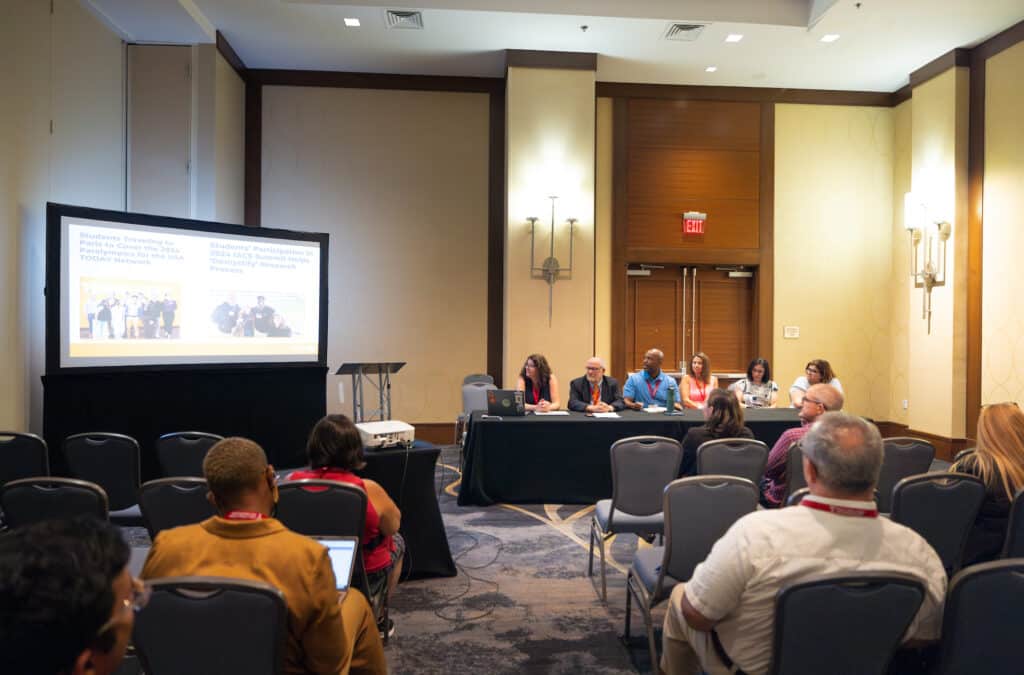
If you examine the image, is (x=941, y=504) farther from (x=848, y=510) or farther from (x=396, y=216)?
(x=396, y=216)

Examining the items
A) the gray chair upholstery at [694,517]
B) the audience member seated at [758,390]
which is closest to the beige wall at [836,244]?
the audience member seated at [758,390]

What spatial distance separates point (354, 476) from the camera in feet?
8.63

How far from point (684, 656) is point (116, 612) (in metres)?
1.64

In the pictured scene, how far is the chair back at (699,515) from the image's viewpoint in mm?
2564

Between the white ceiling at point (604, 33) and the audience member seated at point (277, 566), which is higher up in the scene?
the white ceiling at point (604, 33)

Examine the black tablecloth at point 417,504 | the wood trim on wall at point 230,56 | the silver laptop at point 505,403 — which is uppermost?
the wood trim on wall at point 230,56

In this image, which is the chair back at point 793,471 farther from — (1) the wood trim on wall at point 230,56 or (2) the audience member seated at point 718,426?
(1) the wood trim on wall at point 230,56

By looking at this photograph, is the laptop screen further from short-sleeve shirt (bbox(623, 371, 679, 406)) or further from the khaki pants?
short-sleeve shirt (bbox(623, 371, 679, 406))

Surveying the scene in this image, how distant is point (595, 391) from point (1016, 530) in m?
3.70

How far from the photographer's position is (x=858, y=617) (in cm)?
159

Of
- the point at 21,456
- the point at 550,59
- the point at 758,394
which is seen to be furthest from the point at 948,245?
the point at 21,456

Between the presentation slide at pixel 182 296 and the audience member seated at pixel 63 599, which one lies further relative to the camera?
the presentation slide at pixel 182 296

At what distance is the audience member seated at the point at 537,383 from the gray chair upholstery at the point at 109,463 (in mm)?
3283

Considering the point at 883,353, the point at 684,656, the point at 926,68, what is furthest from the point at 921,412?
the point at 684,656
